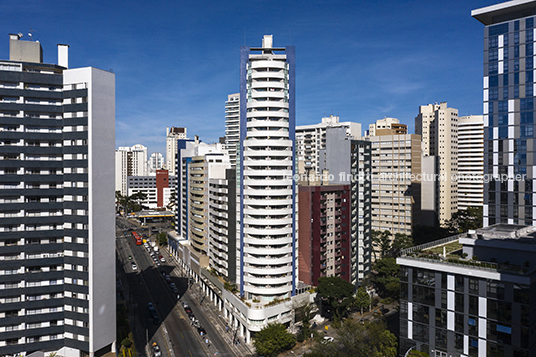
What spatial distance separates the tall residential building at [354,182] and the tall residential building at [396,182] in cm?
2776

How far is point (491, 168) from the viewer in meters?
76.4

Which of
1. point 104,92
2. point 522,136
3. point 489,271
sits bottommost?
point 489,271

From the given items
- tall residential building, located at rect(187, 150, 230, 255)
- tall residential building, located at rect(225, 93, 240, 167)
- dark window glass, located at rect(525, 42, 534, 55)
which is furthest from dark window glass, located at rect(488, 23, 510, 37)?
tall residential building, located at rect(225, 93, 240, 167)

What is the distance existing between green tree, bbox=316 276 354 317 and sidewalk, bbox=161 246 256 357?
17624mm

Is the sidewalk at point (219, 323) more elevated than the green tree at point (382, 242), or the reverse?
the green tree at point (382, 242)

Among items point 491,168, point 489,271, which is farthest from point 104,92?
point 491,168

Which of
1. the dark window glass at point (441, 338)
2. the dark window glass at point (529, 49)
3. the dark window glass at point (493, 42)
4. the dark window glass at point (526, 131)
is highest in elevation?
the dark window glass at point (493, 42)

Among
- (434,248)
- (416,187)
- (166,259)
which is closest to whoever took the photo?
(434,248)

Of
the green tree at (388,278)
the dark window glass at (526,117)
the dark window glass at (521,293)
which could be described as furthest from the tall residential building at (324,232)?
the dark window glass at (521,293)

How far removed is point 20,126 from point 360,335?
60.8 m

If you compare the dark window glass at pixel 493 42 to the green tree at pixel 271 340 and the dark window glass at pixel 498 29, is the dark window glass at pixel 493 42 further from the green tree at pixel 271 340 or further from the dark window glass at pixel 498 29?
the green tree at pixel 271 340

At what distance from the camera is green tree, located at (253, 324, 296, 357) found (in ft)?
197

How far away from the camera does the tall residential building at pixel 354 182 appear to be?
8719 cm

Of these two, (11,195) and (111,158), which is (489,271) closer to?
(111,158)
